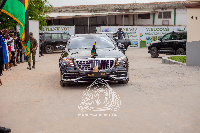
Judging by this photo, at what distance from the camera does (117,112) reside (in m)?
8.15

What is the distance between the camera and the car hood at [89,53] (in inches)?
472

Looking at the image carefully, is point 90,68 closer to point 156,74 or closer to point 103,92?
→ point 103,92

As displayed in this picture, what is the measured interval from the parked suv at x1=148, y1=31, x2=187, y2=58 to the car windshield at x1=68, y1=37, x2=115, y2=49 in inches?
515

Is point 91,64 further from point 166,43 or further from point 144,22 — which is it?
point 144,22

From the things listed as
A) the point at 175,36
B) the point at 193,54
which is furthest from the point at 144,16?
the point at 193,54

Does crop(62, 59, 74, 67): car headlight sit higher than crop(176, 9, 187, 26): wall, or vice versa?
crop(176, 9, 187, 26): wall

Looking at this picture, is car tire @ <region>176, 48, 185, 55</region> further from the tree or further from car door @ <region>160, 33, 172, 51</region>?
the tree

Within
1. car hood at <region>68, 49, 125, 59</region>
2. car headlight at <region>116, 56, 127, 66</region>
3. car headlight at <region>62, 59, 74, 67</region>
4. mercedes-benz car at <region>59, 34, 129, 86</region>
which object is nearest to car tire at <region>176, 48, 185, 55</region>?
car hood at <region>68, 49, 125, 59</region>

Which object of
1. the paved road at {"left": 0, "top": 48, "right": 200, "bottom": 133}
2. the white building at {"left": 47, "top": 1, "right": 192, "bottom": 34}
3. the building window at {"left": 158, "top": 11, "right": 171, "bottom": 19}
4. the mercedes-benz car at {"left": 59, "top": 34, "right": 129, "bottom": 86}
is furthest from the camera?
the building window at {"left": 158, "top": 11, "right": 171, "bottom": 19}

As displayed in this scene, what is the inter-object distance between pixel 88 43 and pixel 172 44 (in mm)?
13894

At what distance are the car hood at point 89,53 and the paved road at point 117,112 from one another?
0.93 meters

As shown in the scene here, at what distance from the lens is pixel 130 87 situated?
11.9 m

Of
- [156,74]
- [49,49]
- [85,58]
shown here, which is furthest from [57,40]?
[85,58]

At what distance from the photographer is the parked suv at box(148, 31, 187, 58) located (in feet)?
86.0
